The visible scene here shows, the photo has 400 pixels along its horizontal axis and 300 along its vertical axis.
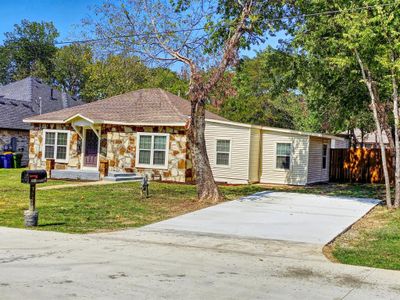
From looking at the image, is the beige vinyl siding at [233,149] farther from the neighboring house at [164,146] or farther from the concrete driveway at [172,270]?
the concrete driveway at [172,270]

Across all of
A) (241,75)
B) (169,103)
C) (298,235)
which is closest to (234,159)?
(169,103)

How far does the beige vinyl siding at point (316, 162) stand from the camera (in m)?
23.5

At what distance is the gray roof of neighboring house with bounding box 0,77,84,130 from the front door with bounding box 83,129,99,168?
8.86 metres

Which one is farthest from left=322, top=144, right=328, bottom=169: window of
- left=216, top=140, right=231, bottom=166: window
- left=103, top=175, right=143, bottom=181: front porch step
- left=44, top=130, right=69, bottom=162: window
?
left=44, top=130, right=69, bottom=162: window

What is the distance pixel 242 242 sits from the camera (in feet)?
29.2

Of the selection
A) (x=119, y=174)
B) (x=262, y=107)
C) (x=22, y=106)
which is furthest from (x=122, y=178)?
(x=262, y=107)

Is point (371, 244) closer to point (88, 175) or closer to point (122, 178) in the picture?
point (122, 178)

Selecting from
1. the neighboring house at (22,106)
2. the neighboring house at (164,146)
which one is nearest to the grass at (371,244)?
the neighboring house at (164,146)

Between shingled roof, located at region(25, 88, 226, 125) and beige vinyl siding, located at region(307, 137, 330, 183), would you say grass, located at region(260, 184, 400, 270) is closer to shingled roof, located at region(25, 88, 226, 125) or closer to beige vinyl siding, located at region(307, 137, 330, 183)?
beige vinyl siding, located at region(307, 137, 330, 183)

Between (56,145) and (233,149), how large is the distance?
8.84m

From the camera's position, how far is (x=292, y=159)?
2266 cm

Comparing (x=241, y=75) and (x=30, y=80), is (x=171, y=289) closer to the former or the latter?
(x=241, y=75)

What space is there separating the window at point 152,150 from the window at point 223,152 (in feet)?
8.50

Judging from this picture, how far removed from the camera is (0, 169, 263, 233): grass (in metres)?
10.4
